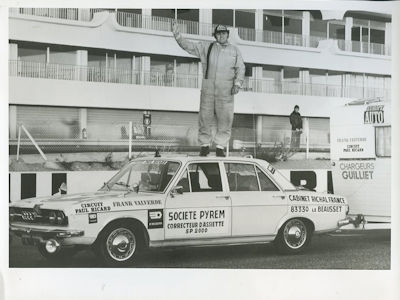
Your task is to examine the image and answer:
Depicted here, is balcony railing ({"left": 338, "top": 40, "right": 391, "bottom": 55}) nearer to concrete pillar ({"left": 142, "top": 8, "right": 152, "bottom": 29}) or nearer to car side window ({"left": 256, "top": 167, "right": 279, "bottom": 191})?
car side window ({"left": 256, "top": 167, "right": 279, "bottom": 191})

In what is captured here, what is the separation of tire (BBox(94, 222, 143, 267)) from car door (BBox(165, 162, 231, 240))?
237mm

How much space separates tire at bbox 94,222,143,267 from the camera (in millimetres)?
3844

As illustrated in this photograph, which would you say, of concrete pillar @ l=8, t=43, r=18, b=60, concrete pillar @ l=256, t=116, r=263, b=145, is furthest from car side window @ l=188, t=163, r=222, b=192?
concrete pillar @ l=8, t=43, r=18, b=60

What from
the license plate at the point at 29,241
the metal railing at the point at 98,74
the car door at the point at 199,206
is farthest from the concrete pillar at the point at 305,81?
the license plate at the point at 29,241

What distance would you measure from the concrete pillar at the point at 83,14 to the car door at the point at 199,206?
132 centimetres

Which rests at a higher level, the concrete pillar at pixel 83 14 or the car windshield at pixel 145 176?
the concrete pillar at pixel 83 14

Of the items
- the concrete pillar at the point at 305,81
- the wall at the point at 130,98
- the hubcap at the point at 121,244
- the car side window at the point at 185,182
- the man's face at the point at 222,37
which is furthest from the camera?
the concrete pillar at the point at 305,81

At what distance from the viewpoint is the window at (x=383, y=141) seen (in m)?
4.25

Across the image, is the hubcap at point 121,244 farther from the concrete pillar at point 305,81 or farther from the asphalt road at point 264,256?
the concrete pillar at point 305,81

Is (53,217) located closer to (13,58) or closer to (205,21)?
(13,58)

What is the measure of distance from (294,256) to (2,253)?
84.7 inches

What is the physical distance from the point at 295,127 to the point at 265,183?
0.50 m
